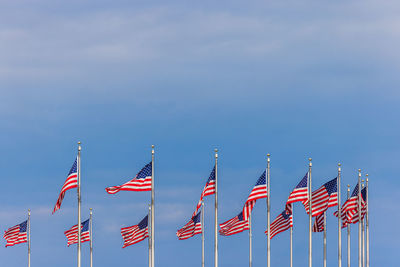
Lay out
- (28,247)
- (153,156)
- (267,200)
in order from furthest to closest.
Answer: (28,247)
(267,200)
(153,156)

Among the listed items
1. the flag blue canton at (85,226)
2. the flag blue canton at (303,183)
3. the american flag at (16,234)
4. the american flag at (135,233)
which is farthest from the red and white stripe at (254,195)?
the american flag at (16,234)

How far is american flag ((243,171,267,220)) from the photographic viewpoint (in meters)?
84.8

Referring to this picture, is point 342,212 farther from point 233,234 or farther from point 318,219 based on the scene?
point 233,234

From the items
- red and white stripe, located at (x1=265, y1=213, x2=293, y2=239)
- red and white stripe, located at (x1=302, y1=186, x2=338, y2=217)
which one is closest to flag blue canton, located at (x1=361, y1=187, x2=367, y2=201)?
red and white stripe, located at (x1=265, y1=213, x2=293, y2=239)

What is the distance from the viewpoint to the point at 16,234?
11294 centimetres

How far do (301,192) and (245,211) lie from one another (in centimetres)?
497

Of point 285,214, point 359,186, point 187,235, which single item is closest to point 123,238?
point 187,235

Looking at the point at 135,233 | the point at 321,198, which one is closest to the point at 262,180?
the point at 321,198

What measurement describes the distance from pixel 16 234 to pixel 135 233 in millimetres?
27964

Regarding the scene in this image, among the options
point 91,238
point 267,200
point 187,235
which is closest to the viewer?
point 267,200

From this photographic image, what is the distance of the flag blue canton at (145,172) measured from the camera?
263 ft

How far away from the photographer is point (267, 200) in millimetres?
87688

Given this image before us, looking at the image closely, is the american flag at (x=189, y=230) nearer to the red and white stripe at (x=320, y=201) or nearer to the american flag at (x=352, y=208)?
the red and white stripe at (x=320, y=201)

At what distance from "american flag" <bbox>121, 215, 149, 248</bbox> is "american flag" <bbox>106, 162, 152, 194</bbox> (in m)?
7.56
